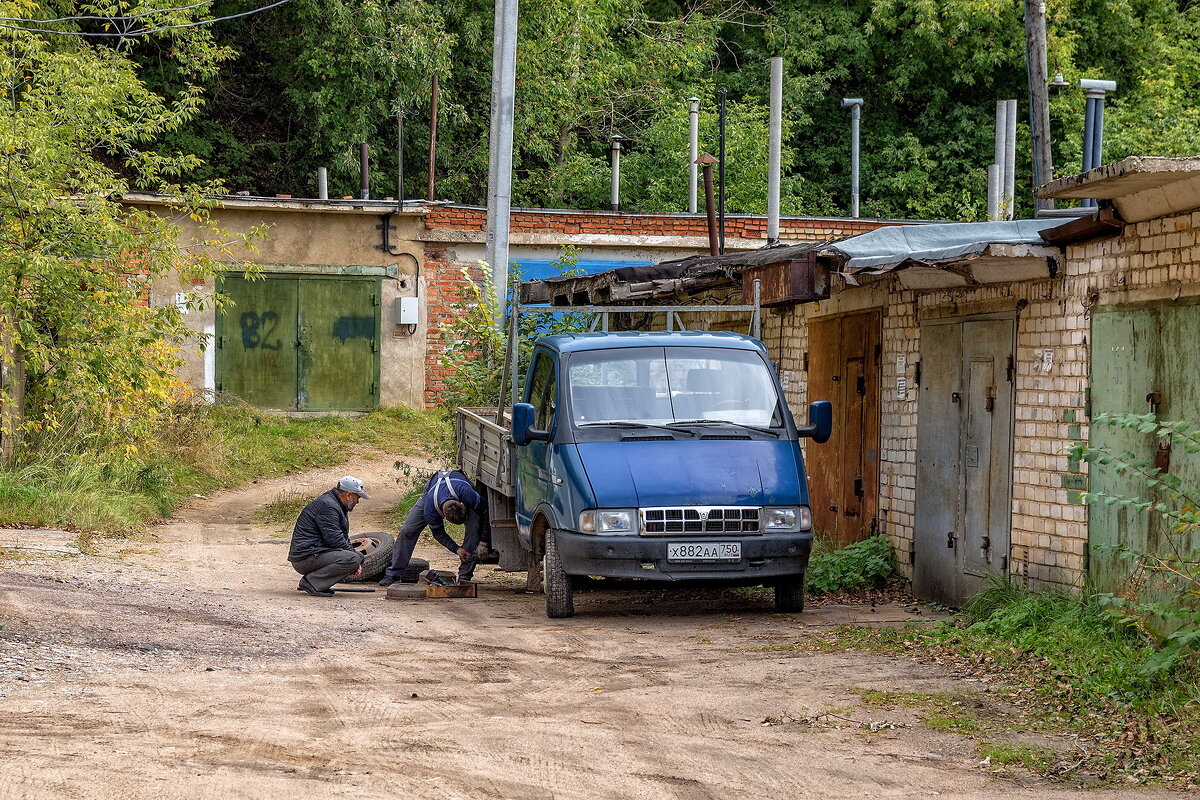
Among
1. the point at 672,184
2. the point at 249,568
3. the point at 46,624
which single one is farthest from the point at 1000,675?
the point at 672,184

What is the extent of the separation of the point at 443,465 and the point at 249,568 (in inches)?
196

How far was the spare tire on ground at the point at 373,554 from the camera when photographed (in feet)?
40.0

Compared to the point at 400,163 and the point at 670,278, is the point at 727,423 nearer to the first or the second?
the point at 670,278

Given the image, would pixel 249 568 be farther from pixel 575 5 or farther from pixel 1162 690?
pixel 575 5

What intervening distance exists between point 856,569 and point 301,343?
14.1m

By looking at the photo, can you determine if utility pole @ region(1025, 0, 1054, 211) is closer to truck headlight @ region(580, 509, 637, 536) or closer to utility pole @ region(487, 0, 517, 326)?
utility pole @ region(487, 0, 517, 326)

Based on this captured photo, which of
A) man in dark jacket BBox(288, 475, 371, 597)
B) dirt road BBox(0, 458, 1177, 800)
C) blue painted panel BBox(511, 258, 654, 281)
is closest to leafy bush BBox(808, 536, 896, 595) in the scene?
dirt road BBox(0, 458, 1177, 800)

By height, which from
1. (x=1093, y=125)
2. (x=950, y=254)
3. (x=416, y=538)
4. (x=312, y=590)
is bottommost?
(x=312, y=590)

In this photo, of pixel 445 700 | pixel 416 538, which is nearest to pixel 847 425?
pixel 416 538

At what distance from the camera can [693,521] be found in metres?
9.55

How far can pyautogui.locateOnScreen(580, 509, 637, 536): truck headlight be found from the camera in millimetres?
9539

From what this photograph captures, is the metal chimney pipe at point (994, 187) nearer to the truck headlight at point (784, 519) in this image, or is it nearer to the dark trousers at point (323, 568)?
the truck headlight at point (784, 519)

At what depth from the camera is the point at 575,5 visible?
3039cm

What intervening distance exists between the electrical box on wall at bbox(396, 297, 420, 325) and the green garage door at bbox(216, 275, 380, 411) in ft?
1.57
